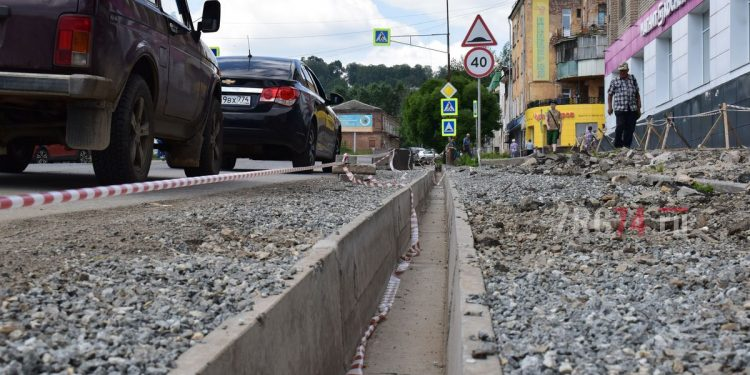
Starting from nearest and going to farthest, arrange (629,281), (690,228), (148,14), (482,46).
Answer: (629,281), (690,228), (148,14), (482,46)

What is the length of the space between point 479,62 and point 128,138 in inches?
412

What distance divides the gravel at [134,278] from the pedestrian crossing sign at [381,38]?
1043 inches

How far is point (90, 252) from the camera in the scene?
389 centimetres

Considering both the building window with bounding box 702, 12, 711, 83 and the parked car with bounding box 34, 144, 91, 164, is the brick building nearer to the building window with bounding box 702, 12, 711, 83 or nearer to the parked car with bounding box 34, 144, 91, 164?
the parked car with bounding box 34, 144, 91, 164

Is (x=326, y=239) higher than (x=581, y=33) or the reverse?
the reverse

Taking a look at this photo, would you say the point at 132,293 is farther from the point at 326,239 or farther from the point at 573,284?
the point at 573,284

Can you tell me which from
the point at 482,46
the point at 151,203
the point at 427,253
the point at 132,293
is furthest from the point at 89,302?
the point at 482,46

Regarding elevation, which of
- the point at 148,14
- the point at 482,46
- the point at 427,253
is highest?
the point at 482,46

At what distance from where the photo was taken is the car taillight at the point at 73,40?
575cm

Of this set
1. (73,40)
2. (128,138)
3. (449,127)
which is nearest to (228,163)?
(128,138)

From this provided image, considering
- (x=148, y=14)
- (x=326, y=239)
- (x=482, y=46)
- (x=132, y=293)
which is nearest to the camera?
(x=132, y=293)

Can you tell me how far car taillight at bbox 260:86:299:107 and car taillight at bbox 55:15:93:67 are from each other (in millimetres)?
5113

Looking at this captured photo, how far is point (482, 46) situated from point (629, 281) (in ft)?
41.0

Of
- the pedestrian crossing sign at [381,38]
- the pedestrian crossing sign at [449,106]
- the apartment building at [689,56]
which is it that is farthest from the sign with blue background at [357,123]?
the pedestrian crossing sign at [449,106]
